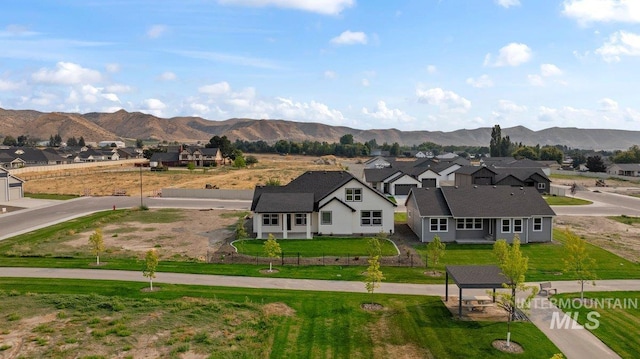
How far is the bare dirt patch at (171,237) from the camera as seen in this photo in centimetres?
3596

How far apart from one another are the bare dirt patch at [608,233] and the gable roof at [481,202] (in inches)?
217

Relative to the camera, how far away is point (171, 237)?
4103cm

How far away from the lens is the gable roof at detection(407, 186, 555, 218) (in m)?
39.2

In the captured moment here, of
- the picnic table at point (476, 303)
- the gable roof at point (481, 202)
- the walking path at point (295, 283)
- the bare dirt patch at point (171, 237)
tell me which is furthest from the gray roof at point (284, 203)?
the picnic table at point (476, 303)

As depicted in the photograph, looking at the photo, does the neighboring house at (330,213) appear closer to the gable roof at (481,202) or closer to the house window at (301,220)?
the house window at (301,220)

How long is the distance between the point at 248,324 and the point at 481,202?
2723cm

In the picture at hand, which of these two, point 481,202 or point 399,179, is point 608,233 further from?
point 399,179

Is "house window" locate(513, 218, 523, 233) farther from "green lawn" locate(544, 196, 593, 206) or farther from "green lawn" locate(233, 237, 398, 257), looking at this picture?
"green lawn" locate(544, 196, 593, 206)

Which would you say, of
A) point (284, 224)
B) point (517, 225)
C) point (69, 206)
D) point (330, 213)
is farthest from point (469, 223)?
point (69, 206)

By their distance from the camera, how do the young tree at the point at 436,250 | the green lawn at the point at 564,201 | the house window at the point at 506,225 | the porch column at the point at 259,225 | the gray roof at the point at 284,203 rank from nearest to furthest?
the young tree at the point at 436,250
the house window at the point at 506,225
the gray roof at the point at 284,203
the porch column at the point at 259,225
the green lawn at the point at 564,201

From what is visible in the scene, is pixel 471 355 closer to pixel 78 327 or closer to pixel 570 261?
pixel 570 261

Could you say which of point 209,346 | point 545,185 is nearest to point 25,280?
point 209,346

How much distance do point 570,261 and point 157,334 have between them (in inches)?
857

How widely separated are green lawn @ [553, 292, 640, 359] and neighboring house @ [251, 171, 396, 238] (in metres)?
19.6
